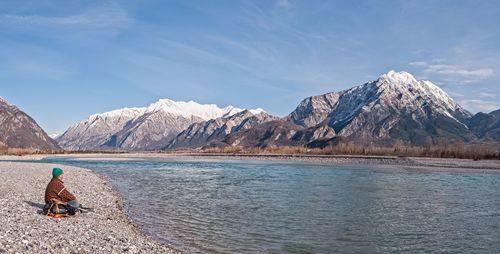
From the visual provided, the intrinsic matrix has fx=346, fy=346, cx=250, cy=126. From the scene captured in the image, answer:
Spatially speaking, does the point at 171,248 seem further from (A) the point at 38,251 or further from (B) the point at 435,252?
(B) the point at 435,252

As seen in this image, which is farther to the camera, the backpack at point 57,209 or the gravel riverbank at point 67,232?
the backpack at point 57,209

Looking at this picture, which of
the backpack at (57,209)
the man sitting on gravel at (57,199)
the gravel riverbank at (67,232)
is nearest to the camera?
the gravel riverbank at (67,232)

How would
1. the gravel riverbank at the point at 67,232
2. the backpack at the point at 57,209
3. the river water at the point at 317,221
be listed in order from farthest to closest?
1. the backpack at the point at 57,209
2. the river water at the point at 317,221
3. the gravel riverbank at the point at 67,232

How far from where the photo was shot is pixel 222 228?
61.5ft

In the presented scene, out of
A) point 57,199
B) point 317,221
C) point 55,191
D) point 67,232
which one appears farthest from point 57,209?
point 317,221

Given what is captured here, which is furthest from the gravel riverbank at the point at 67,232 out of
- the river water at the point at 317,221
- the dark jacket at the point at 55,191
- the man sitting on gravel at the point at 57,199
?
the river water at the point at 317,221

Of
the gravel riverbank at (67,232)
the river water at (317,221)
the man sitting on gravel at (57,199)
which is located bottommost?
the river water at (317,221)

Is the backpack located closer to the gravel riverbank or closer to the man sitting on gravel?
the man sitting on gravel

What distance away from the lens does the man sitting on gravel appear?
17.6m

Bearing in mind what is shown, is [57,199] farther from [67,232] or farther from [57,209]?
[67,232]

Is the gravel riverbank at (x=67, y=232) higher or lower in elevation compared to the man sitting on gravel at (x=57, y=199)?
lower

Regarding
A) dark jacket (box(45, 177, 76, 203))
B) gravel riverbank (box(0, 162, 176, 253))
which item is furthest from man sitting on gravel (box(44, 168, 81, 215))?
gravel riverbank (box(0, 162, 176, 253))

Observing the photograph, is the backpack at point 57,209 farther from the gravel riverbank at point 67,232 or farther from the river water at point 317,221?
the river water at point 317,221

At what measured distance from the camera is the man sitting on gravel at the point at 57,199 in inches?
692
